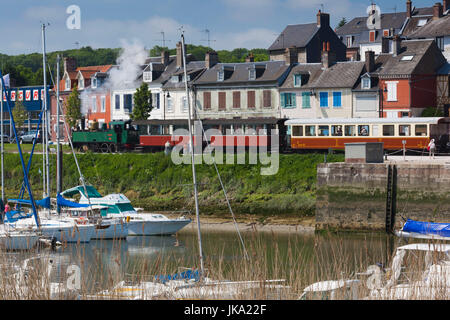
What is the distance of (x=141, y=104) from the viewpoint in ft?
166

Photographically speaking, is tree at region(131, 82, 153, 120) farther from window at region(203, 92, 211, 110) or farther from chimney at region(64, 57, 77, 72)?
chimney at region(64, 57, 77, 72)

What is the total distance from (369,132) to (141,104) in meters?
17.6

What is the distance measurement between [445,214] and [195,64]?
29.7 m

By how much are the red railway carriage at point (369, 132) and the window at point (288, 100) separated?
5647 mm

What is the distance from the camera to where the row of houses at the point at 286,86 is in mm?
43938

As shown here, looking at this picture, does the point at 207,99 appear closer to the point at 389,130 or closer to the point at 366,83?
the point at 366,83

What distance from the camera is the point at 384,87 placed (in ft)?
143

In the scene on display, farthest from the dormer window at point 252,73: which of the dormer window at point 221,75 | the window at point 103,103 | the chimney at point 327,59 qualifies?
the window at point 103,103

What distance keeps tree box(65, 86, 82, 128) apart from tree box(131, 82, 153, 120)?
20.9 feet

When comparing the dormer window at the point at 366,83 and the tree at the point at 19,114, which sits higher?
the dormer window at the point at 366,83

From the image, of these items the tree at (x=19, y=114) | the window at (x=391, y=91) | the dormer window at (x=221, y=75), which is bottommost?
the tree at (x=19, y=114)

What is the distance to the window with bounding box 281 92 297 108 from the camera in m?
46.7

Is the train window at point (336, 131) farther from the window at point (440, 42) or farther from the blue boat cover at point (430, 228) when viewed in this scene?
the window at point (440, 42)
